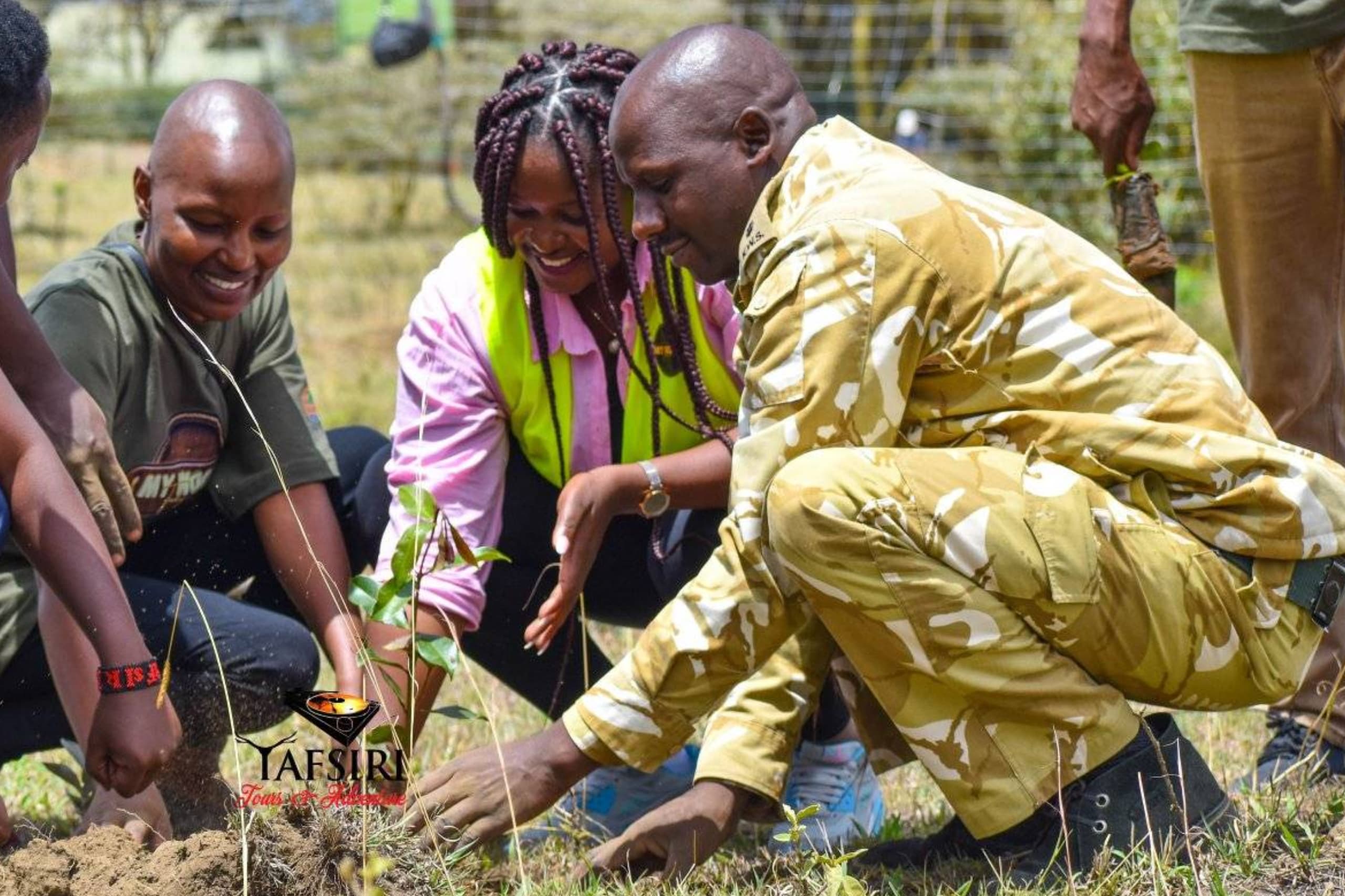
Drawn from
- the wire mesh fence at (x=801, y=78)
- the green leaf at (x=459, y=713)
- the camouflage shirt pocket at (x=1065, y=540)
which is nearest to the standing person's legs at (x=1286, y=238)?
the camouflage shirt pocket at (x=1065, y=540)

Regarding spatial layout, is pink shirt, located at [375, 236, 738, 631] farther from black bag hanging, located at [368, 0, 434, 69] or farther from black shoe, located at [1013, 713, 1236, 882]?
black bag hanging, located at [368, 0, 434, 69]

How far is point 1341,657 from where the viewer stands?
3391 mm

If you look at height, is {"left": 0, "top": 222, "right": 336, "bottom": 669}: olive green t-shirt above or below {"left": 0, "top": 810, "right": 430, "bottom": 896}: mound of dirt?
above

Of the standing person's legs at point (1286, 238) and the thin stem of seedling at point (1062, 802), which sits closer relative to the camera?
the thin stem of seedling at point (1062, 802)

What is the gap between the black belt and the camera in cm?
271

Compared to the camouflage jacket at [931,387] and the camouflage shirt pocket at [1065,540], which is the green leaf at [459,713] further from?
the camouflage shirt pocket at [1065,540]

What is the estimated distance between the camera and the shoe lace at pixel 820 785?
3420 millimetres

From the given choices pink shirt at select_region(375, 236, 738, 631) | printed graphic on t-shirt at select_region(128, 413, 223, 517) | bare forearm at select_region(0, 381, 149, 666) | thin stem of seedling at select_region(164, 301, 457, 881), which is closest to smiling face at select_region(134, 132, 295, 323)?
thin stem of seedling at select_region(164, 301, 457, 881)

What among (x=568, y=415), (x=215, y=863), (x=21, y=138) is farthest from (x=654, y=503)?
(x=21, y=138)

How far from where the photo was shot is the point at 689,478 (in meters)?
3.36

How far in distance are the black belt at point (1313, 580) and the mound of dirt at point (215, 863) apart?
4.54ft

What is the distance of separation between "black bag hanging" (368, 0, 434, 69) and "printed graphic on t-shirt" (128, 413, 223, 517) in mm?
6918

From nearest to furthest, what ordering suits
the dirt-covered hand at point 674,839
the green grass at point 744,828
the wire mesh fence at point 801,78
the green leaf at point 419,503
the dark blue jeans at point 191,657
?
1. the green leaf at point 419,503
2. the green grass at point 744,828
3. the dirt-covered hand at point 674,839
4. the dark blue jeans at point 191,657
5. the wire mesh fence at point 801,78

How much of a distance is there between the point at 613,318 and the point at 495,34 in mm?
10345
